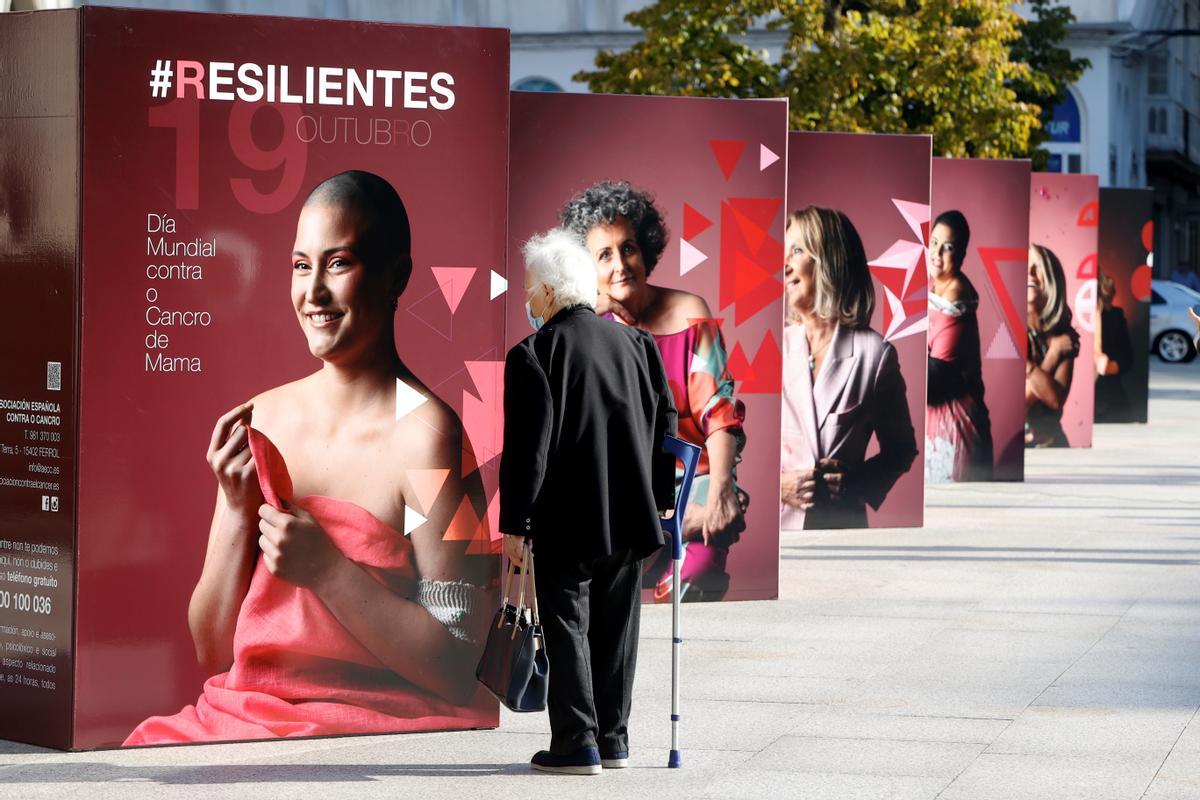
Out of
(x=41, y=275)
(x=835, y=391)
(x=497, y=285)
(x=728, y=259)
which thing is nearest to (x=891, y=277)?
(x=835, y=391)

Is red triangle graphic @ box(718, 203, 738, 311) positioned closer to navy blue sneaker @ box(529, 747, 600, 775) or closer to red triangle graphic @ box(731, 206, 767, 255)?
red triangle graphic @ box(731, 206, 767, 255)

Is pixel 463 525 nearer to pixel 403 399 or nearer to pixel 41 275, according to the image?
pixel 403 399

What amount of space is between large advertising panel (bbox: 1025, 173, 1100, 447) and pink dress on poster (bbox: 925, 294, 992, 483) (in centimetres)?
337

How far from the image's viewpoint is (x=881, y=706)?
8.23 m

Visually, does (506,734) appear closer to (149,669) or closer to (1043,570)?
(149,669)

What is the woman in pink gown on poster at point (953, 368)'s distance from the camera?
56.5 feet

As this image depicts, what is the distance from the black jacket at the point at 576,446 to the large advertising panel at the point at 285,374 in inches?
34.1

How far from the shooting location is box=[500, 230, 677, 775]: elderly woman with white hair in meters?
6.81

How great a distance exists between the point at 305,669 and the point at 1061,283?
49.0 ft

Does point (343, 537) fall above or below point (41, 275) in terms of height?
below

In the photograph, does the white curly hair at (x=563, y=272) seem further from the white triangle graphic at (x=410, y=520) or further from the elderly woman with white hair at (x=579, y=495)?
the white triangle graphic at (x=410, y=520)

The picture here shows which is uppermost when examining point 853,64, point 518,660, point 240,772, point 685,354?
point 853,64

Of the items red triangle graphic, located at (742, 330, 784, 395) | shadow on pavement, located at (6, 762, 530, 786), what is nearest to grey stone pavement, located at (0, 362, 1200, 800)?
shadow on pavement, located at (6, 762, 530, 786)

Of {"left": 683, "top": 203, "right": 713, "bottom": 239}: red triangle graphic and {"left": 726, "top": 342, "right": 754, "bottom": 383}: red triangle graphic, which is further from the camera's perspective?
{"left": 726, "top": 342, "right": 754, "bottom": 383}: red triangle graphic
